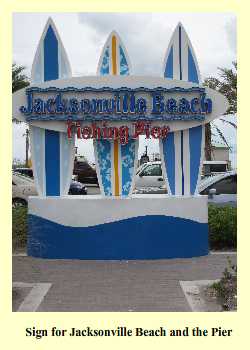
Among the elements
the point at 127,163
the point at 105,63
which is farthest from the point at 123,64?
the point at 127,163

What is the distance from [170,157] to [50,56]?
115 inches

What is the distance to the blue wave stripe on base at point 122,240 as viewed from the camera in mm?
10367

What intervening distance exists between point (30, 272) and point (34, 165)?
7.42 ft

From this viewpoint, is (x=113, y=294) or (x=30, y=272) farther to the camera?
(x=30, y=272)

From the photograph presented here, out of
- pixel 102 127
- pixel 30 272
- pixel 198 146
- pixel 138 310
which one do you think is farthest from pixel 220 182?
pixel 138 310

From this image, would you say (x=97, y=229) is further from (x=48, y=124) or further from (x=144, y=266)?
(x=48, y=124)

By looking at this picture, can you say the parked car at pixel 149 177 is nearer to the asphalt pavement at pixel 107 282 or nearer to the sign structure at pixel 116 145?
the sign structure at pixel 116 145

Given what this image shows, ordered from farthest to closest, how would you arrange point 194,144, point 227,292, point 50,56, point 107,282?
point 194,144, point 50,56, point 107,282, point 227,292

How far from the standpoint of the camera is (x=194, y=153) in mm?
10852

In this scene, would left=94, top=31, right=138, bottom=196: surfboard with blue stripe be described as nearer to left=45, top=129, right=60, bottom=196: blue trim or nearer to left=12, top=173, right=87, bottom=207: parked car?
left=45, top=129, right=60, bottom=196: blue trim

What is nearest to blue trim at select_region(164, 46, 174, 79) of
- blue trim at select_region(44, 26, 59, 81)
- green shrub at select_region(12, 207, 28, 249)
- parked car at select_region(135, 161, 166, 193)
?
blue trim at select_region(44, 26, 59, 81)

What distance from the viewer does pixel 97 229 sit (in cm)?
1044

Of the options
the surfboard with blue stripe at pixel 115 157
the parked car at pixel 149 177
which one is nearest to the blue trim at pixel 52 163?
the surfboard with blue stripe at pixel 115 157

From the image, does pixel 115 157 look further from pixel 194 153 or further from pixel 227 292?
pixel 227 292
